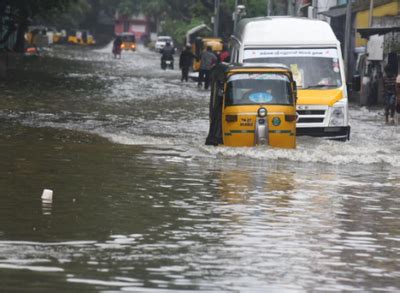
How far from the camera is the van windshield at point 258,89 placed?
2391 centimetres

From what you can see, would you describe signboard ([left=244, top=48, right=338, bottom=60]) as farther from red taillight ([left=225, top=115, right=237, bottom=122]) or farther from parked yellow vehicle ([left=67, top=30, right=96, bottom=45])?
parked yellow vehicle ([left=67, top=30, right=96, bottom=45])

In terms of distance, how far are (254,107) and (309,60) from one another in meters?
4.27

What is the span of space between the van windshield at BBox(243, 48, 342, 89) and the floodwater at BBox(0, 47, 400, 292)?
1426mm

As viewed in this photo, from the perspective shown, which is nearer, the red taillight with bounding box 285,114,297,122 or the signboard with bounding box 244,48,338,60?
the red taillight with bounding box 285,114,297,122

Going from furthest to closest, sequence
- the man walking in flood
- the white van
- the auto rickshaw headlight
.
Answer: the man walking in flood < the white van < the auto rickshaw headlight

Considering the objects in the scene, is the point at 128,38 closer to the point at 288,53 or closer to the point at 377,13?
the point at 377,13

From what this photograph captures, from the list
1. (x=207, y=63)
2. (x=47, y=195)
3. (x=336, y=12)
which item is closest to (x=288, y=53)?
(x=47, y=195)

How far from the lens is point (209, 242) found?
1273 centimetres

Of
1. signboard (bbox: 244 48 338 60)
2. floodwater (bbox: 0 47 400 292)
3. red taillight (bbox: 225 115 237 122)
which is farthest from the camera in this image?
signboard (bbox: 244 48 338 60)

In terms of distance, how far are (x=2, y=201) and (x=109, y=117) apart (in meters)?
16.5

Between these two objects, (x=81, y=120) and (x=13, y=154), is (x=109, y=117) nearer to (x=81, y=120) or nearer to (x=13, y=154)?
(x=81, y=120)

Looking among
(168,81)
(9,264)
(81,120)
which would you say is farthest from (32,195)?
(168,81)

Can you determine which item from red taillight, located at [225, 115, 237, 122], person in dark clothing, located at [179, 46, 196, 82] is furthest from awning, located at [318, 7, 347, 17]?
red taillight, located at [225, 115, 237, 122]

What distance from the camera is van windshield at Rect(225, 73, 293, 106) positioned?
23.9 metres
